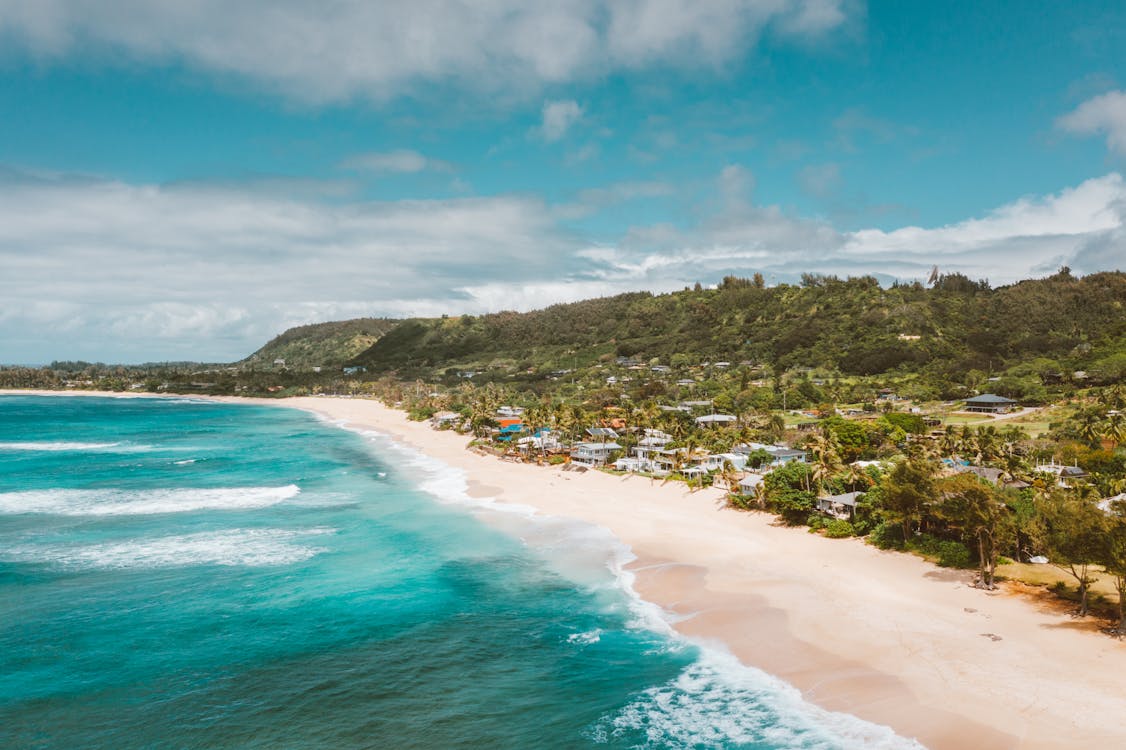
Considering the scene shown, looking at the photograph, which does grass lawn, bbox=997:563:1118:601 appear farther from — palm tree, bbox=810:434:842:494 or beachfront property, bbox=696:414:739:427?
beachfront property, bbox=696:414:739:427

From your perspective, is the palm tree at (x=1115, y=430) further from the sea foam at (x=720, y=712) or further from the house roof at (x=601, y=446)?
the sea foam at (x=720, y=712)

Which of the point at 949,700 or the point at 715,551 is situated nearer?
the point at 949,700

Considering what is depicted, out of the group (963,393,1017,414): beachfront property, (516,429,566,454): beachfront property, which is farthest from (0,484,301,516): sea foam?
(963,393,1017,414): beachfront property

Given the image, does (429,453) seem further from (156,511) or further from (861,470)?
(861,470)

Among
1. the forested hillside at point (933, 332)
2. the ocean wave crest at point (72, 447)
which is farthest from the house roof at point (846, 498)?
the ocean wave crest at point (72, 447)

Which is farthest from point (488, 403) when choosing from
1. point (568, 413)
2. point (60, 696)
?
point (60, 696)

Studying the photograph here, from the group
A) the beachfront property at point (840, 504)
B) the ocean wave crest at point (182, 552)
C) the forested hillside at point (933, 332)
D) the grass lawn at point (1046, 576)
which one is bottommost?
the ocean wave crest at point (182, 552)

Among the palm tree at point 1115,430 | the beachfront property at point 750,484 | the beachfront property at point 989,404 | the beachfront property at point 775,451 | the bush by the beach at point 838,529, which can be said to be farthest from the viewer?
the beachfront property at point 989,404
